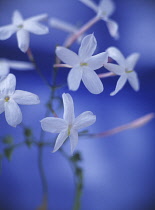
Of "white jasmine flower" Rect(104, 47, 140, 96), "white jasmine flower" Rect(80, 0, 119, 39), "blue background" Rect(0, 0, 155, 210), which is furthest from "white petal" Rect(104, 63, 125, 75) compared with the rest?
"blue background" Rect(0, 0, 155, 210)

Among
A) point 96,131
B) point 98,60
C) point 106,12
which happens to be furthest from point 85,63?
point 96,131

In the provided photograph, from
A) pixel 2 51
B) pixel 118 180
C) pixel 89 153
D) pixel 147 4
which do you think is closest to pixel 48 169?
pixel 89 153

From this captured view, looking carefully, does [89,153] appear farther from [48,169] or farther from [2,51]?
[2,51]

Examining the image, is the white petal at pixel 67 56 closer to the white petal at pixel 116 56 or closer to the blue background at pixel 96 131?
the white petal at pixel 116 56

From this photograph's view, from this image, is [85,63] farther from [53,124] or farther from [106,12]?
[106,12]

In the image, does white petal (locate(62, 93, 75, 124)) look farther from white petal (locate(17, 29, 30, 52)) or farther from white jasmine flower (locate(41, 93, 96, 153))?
white petal (locate(17, 29, 30, 52))

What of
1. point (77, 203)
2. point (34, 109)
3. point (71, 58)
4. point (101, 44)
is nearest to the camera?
point (71, 58)
